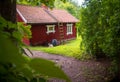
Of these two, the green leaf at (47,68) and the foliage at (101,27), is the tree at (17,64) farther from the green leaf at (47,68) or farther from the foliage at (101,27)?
the foliage at (101,27)

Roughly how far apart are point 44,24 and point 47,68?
22775mm

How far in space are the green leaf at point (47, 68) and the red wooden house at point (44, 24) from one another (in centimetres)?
1981

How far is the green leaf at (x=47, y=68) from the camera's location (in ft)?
1.53

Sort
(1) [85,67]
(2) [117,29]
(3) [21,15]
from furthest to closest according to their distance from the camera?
(3) [21,15] < (1) [85,67] < (2) [117,29]

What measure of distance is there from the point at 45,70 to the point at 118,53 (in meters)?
8.64

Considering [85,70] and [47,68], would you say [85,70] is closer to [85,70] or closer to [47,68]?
[85,70]

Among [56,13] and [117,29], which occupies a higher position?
[117,29]

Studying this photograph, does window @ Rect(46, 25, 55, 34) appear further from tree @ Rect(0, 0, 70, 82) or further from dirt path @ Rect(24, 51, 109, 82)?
tree @ Rect(0, 0, 70, 82)

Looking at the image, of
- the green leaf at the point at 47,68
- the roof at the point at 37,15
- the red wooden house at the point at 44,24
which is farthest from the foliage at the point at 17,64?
the roof at the point at 37,15

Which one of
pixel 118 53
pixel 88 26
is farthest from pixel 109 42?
pixel 88 26

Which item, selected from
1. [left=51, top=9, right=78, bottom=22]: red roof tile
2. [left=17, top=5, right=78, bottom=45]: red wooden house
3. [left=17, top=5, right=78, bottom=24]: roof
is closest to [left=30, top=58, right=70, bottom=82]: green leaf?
[left=17, top=5, right=78, bottom=45]: red wooden house

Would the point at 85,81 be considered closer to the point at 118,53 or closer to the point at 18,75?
the point at 118,53

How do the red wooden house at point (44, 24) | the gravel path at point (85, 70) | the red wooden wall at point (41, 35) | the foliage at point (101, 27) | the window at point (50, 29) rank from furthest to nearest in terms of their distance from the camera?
1. the window at point (50, 29)
2. the red wooden wall at point (41, 35)
3. the red wooden house at point (44, 24)
4. the gravel path at point (85, 70)
5. the foliage at point (101, 27)

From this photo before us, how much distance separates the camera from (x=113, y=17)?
8422 mm
